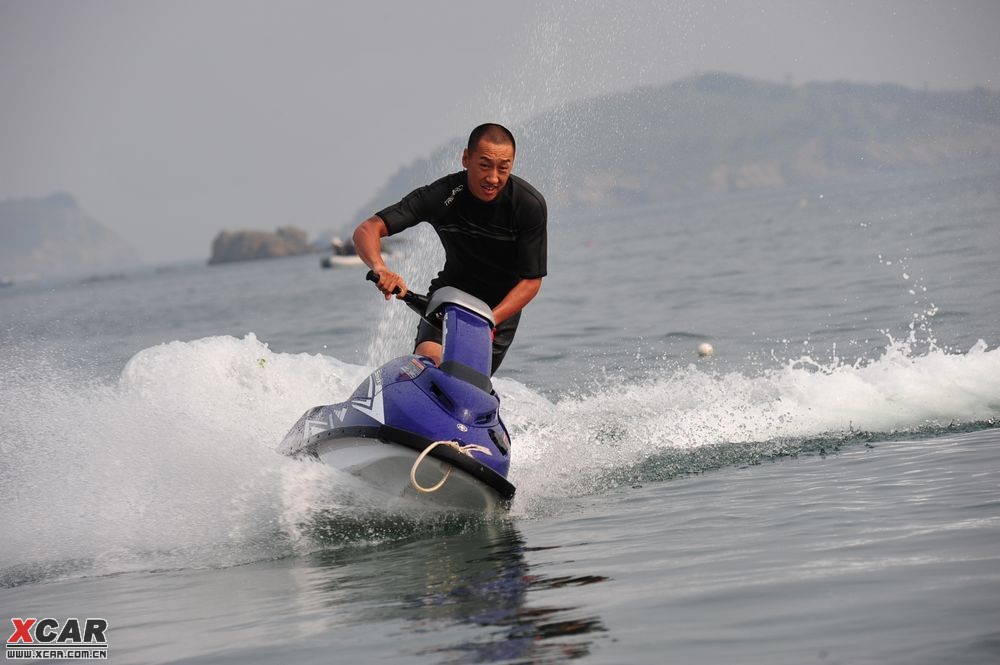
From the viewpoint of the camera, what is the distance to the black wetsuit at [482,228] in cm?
753

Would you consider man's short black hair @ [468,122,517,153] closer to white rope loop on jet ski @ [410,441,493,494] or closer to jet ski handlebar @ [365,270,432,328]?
jet ski handlebar @ [365,270,432,328]

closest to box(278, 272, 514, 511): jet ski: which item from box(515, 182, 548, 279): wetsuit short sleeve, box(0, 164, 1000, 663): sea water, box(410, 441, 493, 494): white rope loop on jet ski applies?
box(410, 441, 493, 494): white rope loop on jet ski

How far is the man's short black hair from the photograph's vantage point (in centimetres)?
725

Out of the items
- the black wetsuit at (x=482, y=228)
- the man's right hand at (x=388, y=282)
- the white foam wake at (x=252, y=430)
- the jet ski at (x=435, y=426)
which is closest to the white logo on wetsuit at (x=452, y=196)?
the black wetsuit at (x=482, y=228)

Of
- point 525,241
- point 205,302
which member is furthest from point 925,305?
point 205,302

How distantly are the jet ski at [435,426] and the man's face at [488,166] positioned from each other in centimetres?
67

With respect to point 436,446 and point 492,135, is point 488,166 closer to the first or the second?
point 492,135

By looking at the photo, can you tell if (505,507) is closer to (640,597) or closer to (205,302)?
(640,597)

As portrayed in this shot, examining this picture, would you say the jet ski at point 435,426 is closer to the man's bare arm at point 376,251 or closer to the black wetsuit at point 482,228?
the man's bare arm at point 376,251

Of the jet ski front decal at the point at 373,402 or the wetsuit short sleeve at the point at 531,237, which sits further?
the wetsuit short sleeve at the point at 531,237

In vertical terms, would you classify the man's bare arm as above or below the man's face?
below

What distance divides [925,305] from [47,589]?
12389mm

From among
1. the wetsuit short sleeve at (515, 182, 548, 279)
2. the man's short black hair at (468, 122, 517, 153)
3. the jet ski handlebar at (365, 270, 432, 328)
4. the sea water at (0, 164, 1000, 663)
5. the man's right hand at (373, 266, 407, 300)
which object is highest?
the man's short black hair at (468, 122, 517, 153)

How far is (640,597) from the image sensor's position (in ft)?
17.1
